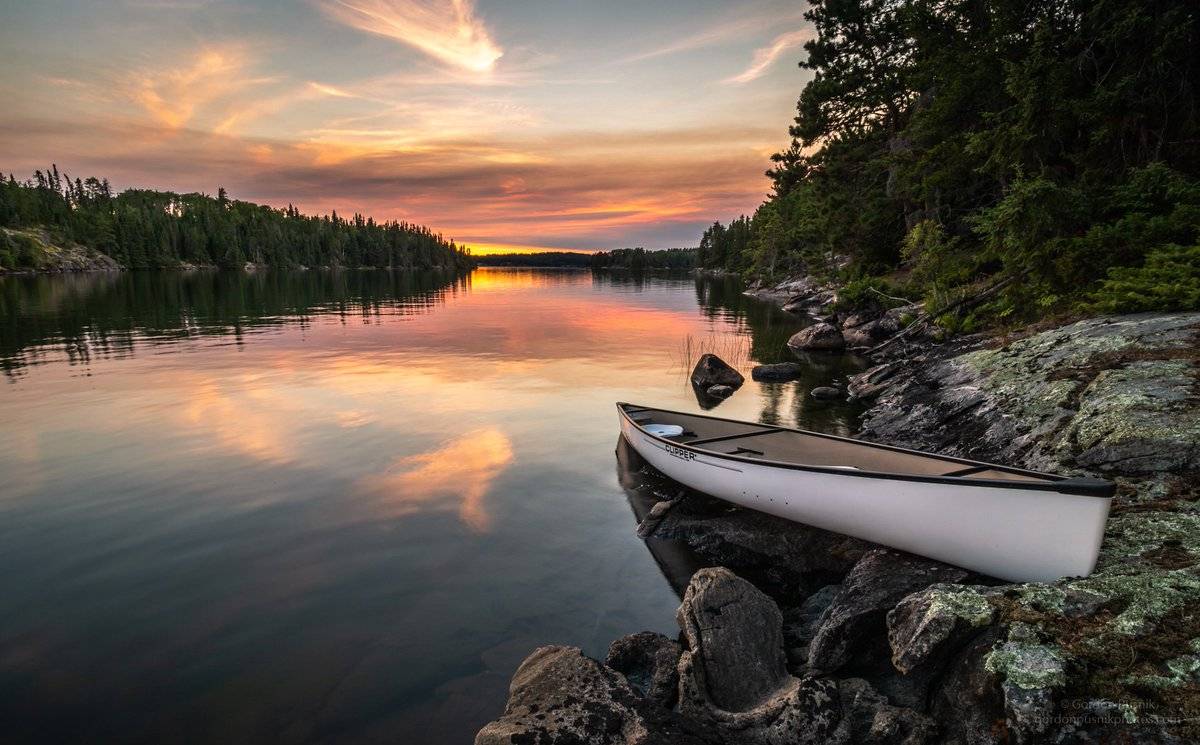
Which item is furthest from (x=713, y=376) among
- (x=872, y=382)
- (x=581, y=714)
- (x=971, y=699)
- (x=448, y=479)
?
(x=581, y=714)

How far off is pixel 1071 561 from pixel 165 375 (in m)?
32.9

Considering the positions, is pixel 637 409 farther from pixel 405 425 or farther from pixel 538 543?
pixel 405 425

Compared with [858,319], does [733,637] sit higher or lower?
lower

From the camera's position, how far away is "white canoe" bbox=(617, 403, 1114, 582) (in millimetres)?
6406

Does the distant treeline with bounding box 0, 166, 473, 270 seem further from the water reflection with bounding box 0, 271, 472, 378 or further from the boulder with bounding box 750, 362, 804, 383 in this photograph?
the boulder with bounding box 750, 362, 804, 383

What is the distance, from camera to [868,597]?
722cm

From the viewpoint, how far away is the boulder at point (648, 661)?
6906 mm

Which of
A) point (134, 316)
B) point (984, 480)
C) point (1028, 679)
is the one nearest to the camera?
point (1028, 679)

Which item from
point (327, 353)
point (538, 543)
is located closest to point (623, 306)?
point (327, 353)

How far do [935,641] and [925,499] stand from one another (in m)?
2.49

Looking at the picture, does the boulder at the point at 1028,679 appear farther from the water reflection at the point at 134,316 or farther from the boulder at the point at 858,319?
the water reflection at the point at 134,316

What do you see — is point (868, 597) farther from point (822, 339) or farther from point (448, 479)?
point (822, 339)

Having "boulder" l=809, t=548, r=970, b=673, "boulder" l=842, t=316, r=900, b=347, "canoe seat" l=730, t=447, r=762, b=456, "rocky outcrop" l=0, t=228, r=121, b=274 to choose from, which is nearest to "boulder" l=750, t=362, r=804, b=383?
"boulder" l=842, t=316, r=900, b=347

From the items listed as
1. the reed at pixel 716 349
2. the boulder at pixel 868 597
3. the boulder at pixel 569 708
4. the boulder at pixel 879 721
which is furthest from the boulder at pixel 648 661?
the reed at pixel 716 349
